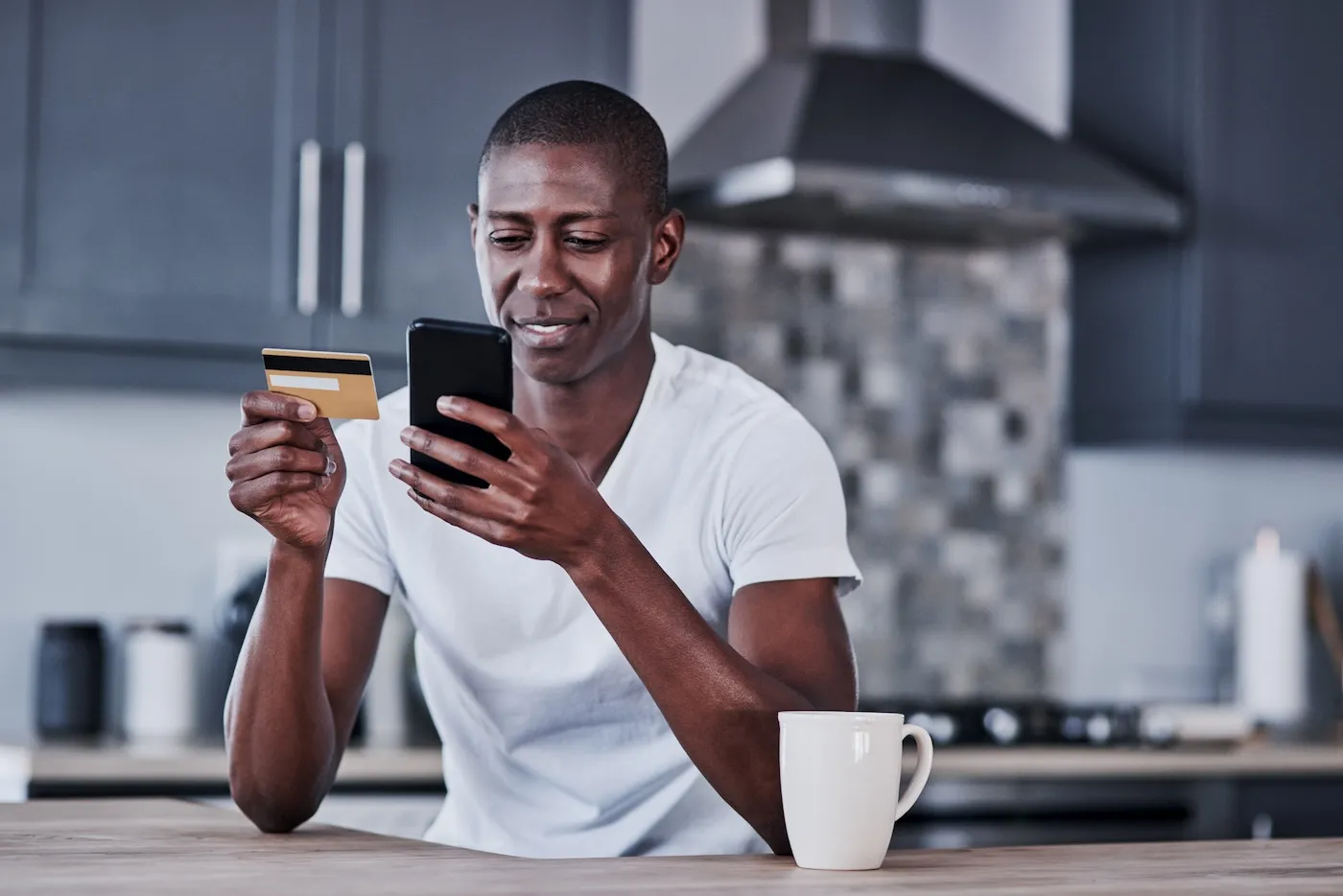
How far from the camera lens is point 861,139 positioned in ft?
9.68

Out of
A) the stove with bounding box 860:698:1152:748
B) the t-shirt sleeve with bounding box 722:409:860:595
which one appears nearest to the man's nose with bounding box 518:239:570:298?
the t-shirt sleeve with bounding box 722:409:860:595

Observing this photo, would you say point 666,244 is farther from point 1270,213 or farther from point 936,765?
point 1270,213

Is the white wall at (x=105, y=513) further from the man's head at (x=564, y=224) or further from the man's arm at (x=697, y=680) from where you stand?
the man's arm at (x=697, y=680)

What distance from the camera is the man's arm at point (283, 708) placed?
1383 millimetres

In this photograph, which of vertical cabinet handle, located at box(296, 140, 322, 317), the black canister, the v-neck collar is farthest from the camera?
the black canister

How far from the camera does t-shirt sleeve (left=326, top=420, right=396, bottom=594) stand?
1.61 m

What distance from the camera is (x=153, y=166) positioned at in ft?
8.39

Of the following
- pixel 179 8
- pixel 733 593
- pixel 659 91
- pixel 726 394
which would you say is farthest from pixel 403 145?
pixel 733 593

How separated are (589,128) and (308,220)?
1.23 metres

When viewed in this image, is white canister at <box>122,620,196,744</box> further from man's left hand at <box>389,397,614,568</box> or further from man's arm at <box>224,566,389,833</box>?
man's left hand at <box>389,397,614,568</box>

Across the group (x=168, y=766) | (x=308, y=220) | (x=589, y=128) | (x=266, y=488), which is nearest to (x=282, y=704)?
(x=266, y=488)

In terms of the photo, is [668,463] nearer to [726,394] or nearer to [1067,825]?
[726,394]

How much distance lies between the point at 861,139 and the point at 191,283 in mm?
1128

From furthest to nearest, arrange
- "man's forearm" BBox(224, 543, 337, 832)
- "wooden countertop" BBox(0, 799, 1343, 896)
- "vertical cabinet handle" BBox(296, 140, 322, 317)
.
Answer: "vertical cabinet handle" BBox(296, 140, 322, 317)
"man's forearm" BBox(224, 543, 337, 832)
"wooden countertop" BBox(0, 799, 1343, 896)
